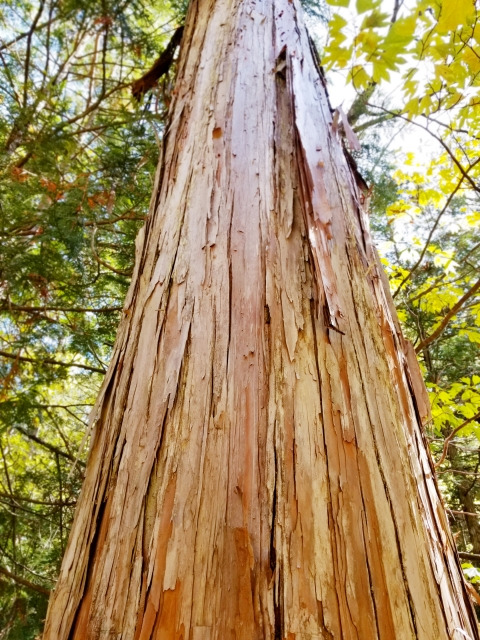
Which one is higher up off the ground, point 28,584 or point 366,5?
point 366,5

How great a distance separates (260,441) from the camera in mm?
749

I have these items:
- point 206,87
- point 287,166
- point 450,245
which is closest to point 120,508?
point 287,166

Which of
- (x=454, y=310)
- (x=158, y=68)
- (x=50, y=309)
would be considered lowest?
(x=454, y=310)

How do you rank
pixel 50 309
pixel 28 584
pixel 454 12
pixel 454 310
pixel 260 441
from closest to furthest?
pixel 260 441
pixel 454 12
pixel 454 310
pixel 28 584
pixel 50 309

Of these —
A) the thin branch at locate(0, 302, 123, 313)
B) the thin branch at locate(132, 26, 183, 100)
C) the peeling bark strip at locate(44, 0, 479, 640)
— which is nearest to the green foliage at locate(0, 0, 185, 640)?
the thin branch at locate(0, 302, 123, 313)

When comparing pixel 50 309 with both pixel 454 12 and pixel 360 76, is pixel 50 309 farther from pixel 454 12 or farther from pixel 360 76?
pixel 454 12

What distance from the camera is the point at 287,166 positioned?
47.5 inches

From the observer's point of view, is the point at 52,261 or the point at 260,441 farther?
the point at 52,261

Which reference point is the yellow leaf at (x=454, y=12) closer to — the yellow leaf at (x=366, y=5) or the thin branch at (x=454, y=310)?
the yellow leaf at (x=366, y=5)

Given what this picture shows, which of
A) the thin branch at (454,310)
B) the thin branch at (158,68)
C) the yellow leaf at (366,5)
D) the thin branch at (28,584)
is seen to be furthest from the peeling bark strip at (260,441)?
the thin branch at (28,584)

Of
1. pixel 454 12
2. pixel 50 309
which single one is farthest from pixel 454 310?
pixel 50 309

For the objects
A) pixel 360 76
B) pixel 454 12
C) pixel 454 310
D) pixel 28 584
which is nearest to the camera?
pixel 454 12

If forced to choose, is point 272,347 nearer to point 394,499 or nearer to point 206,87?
point 394,499

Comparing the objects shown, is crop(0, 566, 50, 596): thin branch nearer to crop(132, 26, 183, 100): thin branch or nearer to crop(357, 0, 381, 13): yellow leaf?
crop(132, 26, 183, 100): thin branch
